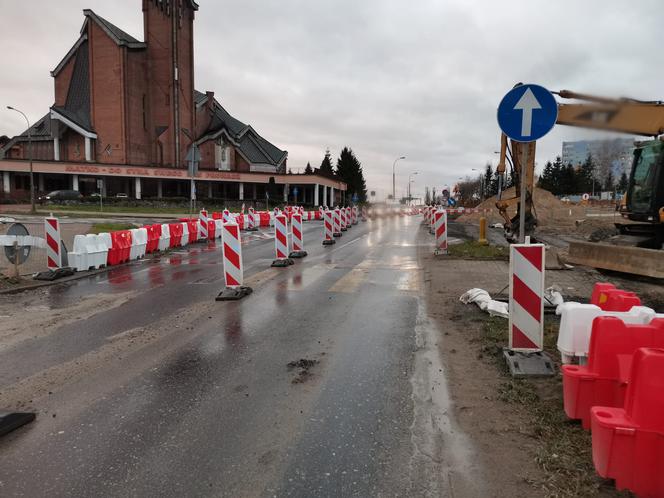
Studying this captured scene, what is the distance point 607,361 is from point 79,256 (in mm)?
11448

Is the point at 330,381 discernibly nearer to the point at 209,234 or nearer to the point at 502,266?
the point at 502,266

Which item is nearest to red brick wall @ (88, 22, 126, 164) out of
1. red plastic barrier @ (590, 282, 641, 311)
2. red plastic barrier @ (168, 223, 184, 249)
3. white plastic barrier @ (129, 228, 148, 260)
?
red plastic barrier @ (168, 223, 184, 249)

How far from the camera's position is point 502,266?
12.1 m

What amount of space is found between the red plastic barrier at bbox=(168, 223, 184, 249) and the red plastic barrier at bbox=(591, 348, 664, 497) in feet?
51.7

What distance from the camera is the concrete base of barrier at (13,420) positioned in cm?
373

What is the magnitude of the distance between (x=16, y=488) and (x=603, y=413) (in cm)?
369

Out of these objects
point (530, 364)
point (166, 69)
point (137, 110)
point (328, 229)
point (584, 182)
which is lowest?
point (530, 364)

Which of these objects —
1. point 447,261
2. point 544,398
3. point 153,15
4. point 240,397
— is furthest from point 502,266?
point 153,15

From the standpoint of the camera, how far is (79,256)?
1148 centimetres

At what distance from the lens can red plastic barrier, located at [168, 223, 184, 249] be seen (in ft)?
55.4

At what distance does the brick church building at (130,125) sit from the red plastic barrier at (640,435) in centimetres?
5512

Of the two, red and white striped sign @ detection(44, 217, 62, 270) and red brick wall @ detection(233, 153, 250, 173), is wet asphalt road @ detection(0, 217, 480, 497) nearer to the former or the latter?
red and white striped sign @ detection(44, 217, 62, 270)

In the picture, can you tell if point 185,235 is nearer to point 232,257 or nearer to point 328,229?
point 328,229

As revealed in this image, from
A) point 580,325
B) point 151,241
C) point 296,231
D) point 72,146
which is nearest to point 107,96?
point 72,146
